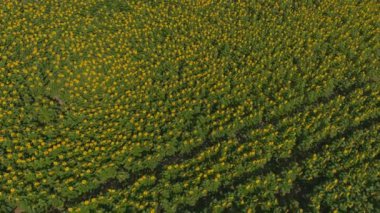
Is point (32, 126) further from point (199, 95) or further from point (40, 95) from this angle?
point (199, 95)

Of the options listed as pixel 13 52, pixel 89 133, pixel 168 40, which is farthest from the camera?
pixel 168 40

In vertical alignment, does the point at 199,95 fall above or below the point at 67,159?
above

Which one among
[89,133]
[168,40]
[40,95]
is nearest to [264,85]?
[168,40]

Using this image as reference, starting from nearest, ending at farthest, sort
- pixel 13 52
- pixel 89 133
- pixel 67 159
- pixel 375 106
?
pixel 67 159, pixel 89 133, pixel 375 106, pixel 13 52

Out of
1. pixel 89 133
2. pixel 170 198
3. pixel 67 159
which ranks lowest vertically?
pixel 170 198

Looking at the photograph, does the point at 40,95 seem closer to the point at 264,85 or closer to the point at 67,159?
the point at 67,159

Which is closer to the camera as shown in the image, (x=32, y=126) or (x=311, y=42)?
(x=32, y=126)
